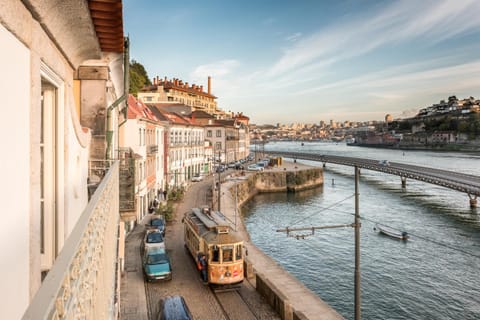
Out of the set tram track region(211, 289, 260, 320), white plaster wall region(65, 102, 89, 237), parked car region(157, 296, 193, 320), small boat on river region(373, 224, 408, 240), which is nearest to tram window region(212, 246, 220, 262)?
tram track region(211, 289, 260, 320)

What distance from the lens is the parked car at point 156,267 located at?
2044 cm

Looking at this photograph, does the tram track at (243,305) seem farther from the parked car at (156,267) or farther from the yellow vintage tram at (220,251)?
the parked car at (156,267)

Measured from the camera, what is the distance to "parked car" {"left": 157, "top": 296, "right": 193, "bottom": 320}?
14.3 meters

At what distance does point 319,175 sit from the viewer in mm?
81562

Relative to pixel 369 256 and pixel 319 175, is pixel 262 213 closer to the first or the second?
pixel 369 256

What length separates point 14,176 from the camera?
8.64ft

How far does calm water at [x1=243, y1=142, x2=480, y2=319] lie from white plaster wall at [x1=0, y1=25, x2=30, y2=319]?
22.4 meters

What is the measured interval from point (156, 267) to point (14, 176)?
62.5 feet

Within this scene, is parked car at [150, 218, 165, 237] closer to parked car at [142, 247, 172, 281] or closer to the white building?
parked car at [142, 247, 172, 281]

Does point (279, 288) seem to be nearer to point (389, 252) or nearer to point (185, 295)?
point (185, 295)

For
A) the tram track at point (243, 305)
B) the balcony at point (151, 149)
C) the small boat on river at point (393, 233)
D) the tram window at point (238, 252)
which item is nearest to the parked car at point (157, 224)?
the balcony at point (151, 149)

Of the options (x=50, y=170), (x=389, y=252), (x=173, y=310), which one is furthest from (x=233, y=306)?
(x=389, y=252)

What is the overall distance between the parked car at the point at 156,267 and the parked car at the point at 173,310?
4.77 metres

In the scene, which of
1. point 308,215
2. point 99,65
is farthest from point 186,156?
point 99,65
